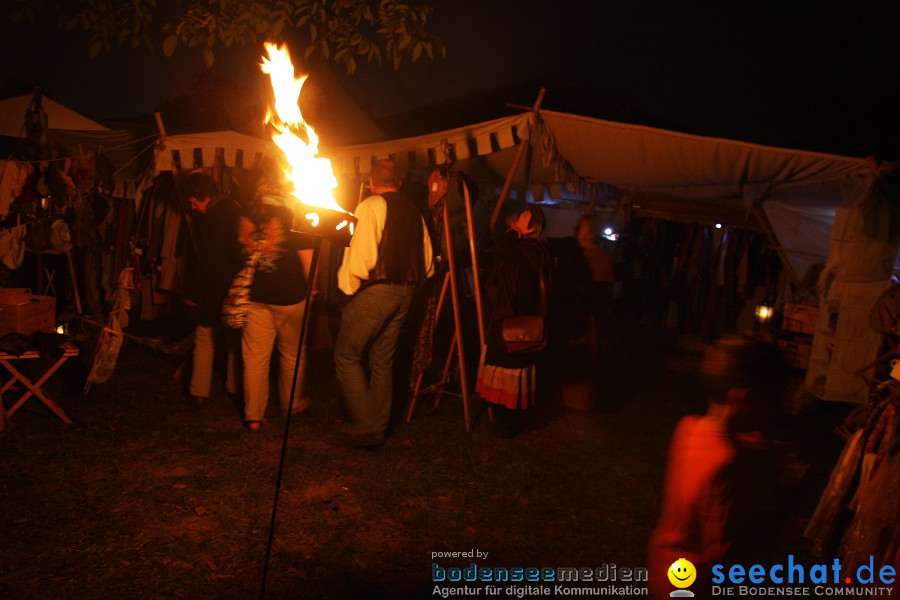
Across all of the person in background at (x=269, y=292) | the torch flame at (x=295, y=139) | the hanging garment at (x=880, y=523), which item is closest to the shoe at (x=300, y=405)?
the person in background at (x=269, y=292)

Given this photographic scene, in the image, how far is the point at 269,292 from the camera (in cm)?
483

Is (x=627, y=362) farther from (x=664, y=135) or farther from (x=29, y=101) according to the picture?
(x=29, y=101)

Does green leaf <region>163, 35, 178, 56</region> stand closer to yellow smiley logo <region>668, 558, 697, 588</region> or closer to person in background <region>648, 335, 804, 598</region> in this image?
person in background <region>648, 335, 804, 598</region>

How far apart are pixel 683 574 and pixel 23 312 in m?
5.47

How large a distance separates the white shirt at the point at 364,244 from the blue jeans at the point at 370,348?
0.18 m

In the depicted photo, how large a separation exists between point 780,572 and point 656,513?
2.77 feet

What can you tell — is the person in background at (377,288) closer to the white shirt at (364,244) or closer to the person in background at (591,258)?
the white shirt at (364,244)

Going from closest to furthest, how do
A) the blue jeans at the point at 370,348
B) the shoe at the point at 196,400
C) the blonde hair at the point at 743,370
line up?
the blonde hair at the point at 743,370, the blue jeans at the point at 370,348, the shoe at the point at 196,400

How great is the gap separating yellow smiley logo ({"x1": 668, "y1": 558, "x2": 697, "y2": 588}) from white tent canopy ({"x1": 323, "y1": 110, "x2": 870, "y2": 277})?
406 cm

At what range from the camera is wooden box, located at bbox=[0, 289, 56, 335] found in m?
4.97

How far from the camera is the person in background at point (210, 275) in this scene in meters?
5.00

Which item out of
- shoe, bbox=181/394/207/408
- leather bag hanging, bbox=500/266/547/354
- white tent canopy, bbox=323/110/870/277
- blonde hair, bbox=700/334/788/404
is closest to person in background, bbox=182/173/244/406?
shoe, bbox=181/394/207/408

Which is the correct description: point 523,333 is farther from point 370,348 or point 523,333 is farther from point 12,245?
point 12,245

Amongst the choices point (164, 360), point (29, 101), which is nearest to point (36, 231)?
point (29, 101)
